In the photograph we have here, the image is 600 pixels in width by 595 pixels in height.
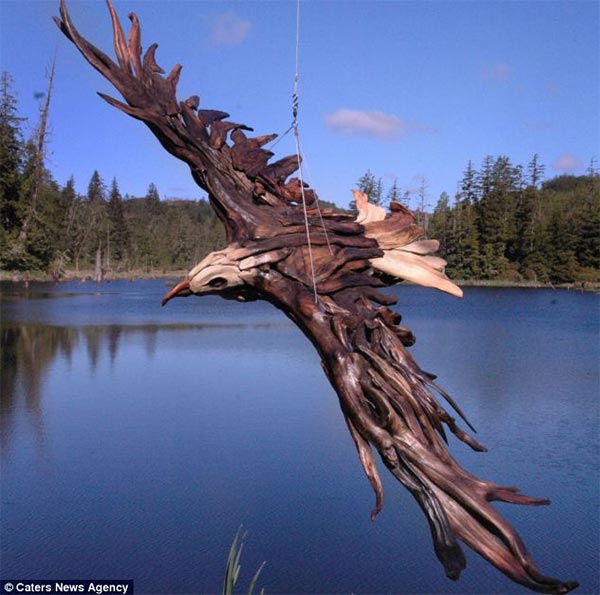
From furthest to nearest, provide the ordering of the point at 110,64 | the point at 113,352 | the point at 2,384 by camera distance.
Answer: the point at 113,352, the point at 2,384, the point at 110,64

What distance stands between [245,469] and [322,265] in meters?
3.11

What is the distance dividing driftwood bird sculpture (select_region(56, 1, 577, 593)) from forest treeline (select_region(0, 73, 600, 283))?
4090mm

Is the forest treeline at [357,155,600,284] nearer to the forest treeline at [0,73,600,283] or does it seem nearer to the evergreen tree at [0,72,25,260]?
the forest treeline at [0,73,600,283]

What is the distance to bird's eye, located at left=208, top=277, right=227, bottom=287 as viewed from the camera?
4.39ft

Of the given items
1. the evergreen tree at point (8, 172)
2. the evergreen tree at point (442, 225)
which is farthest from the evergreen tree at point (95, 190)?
the evergreen tree at point (8, 172)

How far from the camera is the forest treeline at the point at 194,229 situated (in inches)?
223

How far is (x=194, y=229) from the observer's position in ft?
→ 133

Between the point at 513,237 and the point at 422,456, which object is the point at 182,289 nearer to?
the point at 422,456

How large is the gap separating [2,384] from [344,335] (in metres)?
5.53

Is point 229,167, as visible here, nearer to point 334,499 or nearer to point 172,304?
point 334,499

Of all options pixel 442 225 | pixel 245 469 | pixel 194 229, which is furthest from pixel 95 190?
pixel 245 469

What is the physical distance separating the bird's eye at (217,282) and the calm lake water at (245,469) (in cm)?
209

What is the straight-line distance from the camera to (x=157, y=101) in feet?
4.31

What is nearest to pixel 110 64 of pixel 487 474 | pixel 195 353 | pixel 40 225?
pixel 487 474
